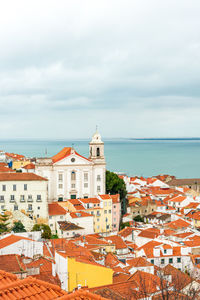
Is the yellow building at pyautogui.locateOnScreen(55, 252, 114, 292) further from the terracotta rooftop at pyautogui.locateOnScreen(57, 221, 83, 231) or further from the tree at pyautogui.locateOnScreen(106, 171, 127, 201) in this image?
the tree at pyautogui.locateOnScreen(106, 171, 127, 201)

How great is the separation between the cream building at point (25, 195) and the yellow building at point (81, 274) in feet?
74.7

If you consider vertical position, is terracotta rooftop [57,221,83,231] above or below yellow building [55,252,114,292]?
below

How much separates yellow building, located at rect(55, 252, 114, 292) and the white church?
33.9 metres

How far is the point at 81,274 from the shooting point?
1223 centimetres

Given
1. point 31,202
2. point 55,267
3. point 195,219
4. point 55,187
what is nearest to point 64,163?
point 55,187

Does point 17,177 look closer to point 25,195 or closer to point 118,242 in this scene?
point 25,195

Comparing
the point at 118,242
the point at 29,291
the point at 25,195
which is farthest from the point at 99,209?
the point at 29,291

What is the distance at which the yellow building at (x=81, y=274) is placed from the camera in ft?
40.0

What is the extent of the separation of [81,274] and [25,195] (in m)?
23.6

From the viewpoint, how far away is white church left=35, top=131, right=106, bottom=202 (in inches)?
1816

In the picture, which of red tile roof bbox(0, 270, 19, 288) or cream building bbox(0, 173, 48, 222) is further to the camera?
cream building bbox(0, 173, 48, 222)

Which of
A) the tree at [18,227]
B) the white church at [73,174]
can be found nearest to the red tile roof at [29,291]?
the tree at [18,227]

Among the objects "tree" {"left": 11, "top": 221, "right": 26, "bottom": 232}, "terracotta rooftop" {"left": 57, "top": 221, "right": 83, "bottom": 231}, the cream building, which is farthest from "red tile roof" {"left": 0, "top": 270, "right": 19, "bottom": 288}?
the cream building

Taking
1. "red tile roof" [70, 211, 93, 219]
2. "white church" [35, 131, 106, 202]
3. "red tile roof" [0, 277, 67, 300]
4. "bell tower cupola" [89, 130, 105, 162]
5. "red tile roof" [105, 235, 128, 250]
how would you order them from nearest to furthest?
"red tile roof" [0, 277, 67, 300], "red tile roof" [105, 235, 128, 250], "red tile roof" [70, 211, 93, 219], "white church" [35, 131, 106, 202], "bell tower cupola" [89, 130, 105, 162]
